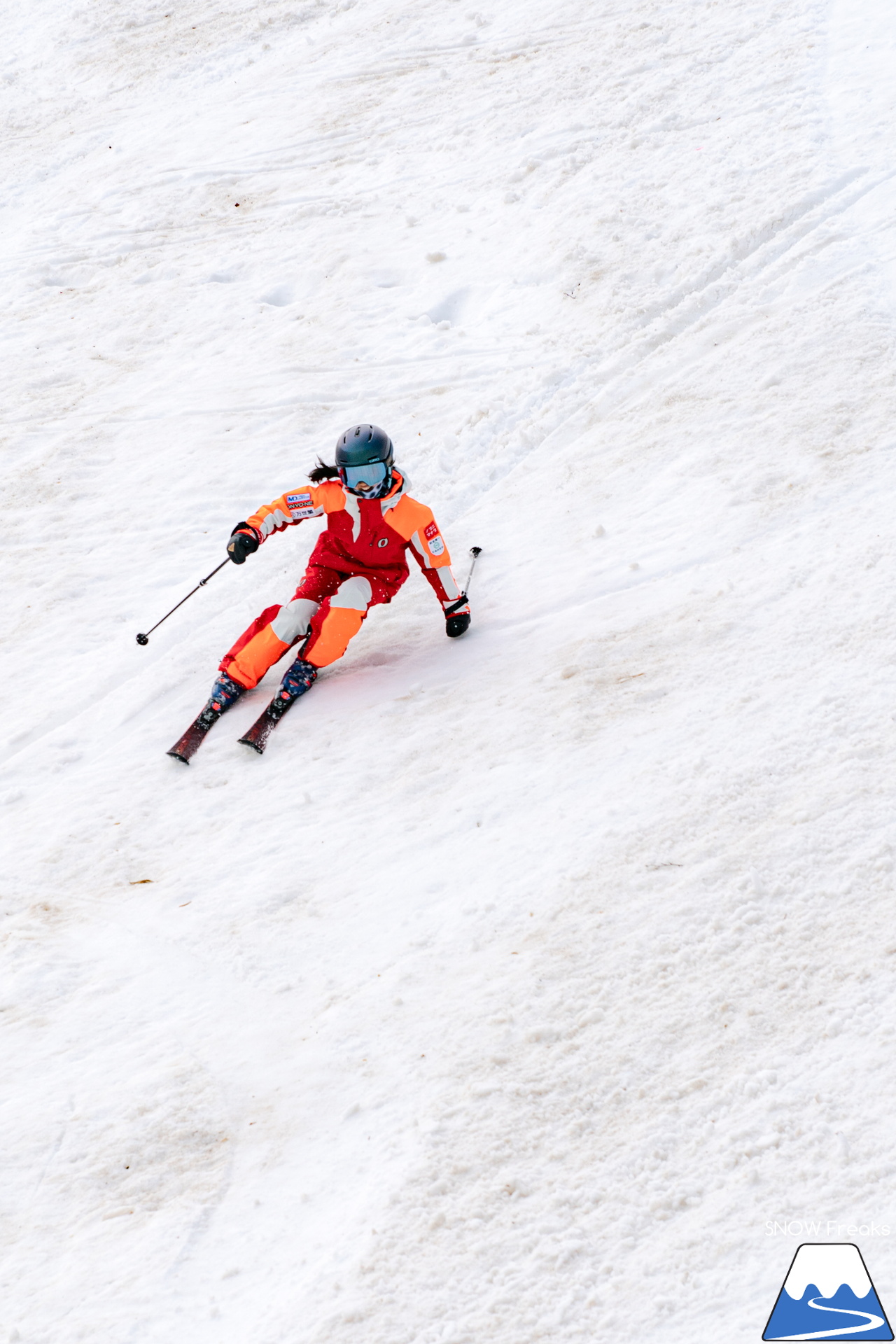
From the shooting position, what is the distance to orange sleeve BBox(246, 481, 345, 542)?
6355 mm

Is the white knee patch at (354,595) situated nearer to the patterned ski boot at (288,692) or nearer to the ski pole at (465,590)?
the patterned ski boot at (288,692)

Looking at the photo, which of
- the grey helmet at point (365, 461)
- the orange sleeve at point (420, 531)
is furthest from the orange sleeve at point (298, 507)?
the orange sleeve at point (420, 531)

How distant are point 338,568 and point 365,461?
754 millimetres

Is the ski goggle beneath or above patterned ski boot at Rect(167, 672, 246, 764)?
above

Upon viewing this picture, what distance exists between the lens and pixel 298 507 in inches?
253

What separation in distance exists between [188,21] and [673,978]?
615 inches

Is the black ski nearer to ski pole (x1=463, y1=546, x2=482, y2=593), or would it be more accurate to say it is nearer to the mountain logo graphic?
ski pole (x1=463, y1=546, x2=482, y2=593)

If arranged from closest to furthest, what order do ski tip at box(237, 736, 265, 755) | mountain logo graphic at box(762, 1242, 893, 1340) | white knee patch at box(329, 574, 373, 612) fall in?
mountain logo graphic at box(762, 1242, 893, 1340) < ski tip at box(237, 736, 265, 755) < white knee patch at box(329, 574, 373, 612)

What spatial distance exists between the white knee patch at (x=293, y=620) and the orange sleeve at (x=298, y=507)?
0.44 meters

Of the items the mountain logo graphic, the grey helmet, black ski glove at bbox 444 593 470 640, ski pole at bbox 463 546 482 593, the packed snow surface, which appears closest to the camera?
the mountain logo graphic

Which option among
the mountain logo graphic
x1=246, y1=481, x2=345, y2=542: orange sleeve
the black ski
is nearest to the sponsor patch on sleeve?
x1=246, y1=481, x2=345, y2=542: orange sleeve

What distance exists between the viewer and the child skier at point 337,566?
20.4ft

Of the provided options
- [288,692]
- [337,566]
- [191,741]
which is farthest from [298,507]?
[191,741]

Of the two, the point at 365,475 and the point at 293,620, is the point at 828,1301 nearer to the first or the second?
the point at 293,620
